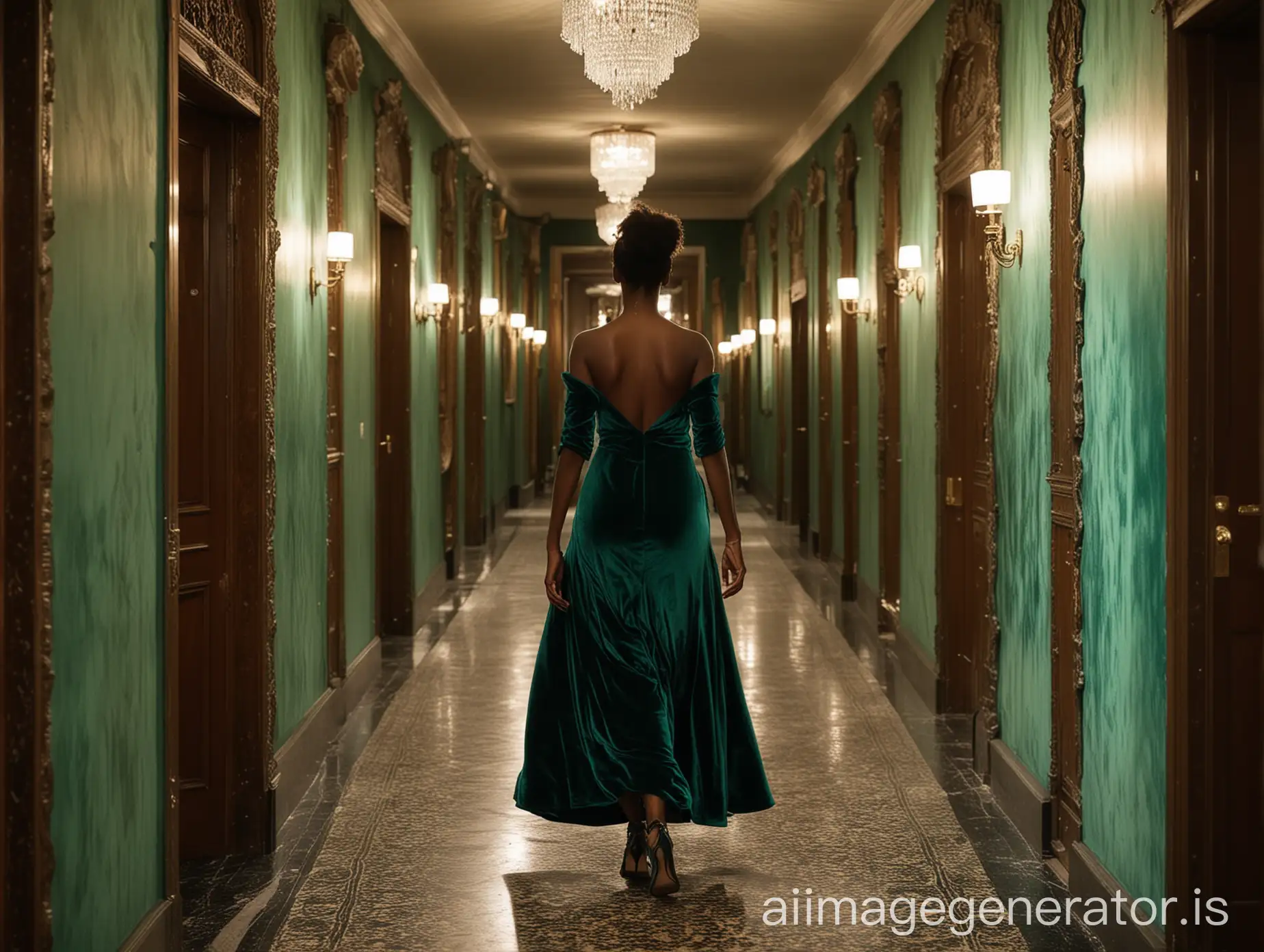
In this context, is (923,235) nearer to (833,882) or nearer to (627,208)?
(833,882)

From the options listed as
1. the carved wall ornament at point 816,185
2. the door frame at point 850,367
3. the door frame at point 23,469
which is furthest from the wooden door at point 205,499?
the carved wall ornament at point 816,185

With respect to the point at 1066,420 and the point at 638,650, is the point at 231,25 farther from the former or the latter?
the point at 1066,420

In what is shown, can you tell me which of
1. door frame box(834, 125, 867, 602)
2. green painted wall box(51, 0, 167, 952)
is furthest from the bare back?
door frame box(834, 125, 867, 602)

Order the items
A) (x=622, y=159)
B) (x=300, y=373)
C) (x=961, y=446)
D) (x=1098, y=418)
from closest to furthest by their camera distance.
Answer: (x=1098, y=418) → (x=300, y=373) → (x=961, y=446) → (x=622, y=159)

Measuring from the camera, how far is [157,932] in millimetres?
3396

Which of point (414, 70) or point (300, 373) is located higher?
point (414, 70)

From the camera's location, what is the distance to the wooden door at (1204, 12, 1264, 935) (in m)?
3.17

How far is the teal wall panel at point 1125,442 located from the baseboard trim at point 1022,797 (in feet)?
1.34

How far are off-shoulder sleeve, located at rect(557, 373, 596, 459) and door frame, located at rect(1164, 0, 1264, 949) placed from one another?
1545 mm

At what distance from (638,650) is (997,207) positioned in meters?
2.22

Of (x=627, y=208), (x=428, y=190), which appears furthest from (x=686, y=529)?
(x=627, y=208)

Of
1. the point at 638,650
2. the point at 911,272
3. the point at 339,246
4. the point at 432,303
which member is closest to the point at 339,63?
the point at 339,246

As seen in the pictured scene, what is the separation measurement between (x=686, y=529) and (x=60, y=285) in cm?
187

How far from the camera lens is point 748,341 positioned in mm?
17969
